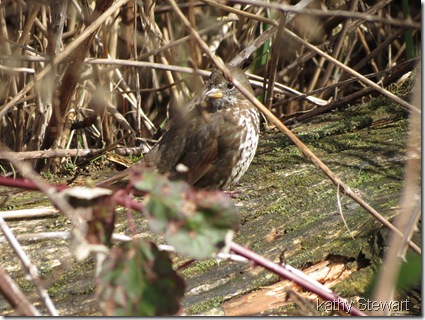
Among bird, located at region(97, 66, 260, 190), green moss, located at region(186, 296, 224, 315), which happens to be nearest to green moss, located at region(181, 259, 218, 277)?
green moss, located at region(186, 296, 224, 315)

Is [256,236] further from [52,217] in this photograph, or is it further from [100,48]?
[100,48]

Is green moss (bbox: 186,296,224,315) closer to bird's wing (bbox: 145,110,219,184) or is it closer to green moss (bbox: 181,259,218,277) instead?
green moss (bbox: 181,259,218,277)

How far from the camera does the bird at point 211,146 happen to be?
13.8 feet

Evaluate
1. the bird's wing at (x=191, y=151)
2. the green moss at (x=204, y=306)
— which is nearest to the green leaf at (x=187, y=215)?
the green moss at (x=204, y=306)

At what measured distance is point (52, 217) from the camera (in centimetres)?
351

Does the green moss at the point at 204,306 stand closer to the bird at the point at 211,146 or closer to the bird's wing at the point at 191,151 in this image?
the bird at the point at 211,146

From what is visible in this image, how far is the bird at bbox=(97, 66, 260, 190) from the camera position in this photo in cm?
419

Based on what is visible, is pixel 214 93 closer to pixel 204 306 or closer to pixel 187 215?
pixel 204 306

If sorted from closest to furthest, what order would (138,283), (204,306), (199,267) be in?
(138,283), (204,306), (199,267)

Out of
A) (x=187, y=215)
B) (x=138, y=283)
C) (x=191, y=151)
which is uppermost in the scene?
(x=187, y=215)

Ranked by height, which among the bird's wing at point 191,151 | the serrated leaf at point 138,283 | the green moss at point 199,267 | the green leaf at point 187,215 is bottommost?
the green moss at point 199,267

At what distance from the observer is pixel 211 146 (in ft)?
14.1

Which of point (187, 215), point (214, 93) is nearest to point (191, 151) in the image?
point (214, 93)

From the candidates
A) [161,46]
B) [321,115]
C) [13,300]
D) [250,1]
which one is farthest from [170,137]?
[13,300]
